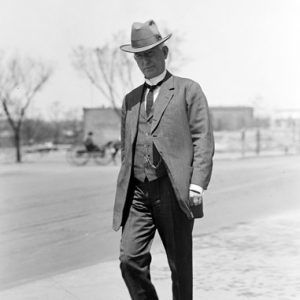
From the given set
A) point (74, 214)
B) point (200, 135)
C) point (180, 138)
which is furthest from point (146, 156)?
point (74, 214)

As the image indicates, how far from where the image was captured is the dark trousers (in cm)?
345

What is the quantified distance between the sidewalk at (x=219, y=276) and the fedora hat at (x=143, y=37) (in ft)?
6.19

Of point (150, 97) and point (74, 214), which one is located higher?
point (150, 97)

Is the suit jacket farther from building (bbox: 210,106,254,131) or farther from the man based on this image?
building (bbox: 210,106,254,131)

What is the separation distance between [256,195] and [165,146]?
29.5 ft

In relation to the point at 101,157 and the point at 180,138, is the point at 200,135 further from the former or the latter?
the point at 101,157

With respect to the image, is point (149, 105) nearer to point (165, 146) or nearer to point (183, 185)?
point (165, 146)

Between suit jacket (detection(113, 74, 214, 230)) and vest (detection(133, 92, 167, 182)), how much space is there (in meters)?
0.03

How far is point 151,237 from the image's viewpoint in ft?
11.6

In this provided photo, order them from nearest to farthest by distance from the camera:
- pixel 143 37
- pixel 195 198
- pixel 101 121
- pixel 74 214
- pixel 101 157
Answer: pixel 195 198 < pixel 143 37 < pixel 74 214 < pixel 101 157 < pixel 101 121

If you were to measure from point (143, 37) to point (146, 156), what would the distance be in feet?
2.11

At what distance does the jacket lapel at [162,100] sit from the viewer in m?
3.48

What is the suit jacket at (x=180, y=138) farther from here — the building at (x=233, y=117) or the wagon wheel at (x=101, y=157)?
the building at (x=233, y=117)

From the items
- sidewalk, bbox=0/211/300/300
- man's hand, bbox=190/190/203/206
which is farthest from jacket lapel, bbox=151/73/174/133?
sidewalk, bbox=0/211/300/300
